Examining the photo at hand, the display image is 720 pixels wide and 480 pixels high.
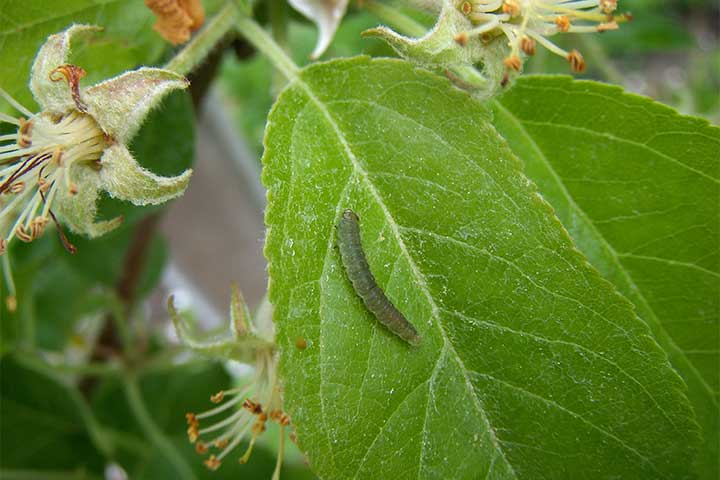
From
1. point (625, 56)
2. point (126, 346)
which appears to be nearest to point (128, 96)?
point (126, 346)

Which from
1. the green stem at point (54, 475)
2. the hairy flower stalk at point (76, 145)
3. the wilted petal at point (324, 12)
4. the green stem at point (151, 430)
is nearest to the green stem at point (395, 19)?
the wilted petal at point (324, 12)

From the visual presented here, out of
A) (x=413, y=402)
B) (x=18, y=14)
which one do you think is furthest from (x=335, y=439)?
(x=18, y=14)

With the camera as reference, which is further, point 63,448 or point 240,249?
point 240,249

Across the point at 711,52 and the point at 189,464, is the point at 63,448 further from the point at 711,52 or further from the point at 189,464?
the point at 711,52

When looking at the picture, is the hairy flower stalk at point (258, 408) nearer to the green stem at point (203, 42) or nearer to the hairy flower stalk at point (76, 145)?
the hairy flower stalk at point (76, 145)

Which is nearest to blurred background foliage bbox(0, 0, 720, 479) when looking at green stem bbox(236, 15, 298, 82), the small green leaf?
the small green leaf

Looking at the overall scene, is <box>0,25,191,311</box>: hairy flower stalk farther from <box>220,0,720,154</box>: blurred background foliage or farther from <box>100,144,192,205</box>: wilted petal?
<box>220,0,720,154</box>: blurred background foliage

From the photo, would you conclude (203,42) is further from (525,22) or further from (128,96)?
(525,22)
